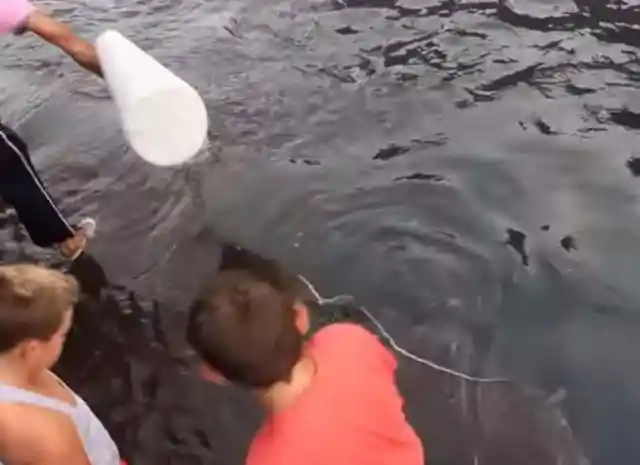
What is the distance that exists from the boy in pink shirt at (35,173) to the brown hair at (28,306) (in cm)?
119

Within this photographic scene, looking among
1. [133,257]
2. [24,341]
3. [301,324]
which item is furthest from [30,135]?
[301,324]

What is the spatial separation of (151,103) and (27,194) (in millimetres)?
764

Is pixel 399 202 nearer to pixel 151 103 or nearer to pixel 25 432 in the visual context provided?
pixel 151 103

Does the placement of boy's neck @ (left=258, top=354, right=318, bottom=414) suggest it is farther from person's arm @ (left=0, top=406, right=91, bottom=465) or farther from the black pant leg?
the black pant leg

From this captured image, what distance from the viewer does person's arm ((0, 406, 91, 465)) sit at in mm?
2395

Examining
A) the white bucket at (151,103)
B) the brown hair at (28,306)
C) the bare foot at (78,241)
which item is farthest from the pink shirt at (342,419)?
the bare foot at (78,241)

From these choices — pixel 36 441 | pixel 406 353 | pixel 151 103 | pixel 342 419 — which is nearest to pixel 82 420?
pixel 36 441

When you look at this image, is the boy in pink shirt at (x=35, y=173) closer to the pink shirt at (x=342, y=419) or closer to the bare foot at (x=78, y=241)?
the bare foot at (x=78, y=241)

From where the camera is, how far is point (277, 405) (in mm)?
2314

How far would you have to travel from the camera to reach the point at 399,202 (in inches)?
162

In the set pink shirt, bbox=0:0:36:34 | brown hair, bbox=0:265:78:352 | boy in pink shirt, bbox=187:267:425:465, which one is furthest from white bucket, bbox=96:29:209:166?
boy in pink shirt, bbox=187:267:425:465

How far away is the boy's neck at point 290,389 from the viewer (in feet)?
7.54

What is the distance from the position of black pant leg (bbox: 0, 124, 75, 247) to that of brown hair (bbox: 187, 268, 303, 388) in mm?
1634

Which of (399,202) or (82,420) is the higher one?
(82,420)
